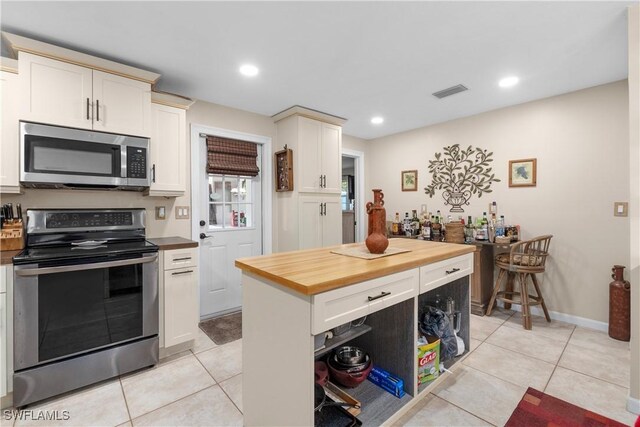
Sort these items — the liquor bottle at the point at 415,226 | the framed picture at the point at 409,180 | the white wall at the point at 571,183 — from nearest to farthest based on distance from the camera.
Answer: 1. the white wall at the point at 571,183
2. the liquor bottle at the point at 415,226
3. the framed picture at the point at 409,180

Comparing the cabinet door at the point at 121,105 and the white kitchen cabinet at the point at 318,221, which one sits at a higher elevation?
the cabinet door at the point at 121,105

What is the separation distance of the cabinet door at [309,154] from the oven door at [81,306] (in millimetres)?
1836

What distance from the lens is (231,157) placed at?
3.38 metres

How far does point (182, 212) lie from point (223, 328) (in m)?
1.27

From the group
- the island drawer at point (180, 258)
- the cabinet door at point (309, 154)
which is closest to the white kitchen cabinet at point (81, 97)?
the island drawer at point (180, 258)

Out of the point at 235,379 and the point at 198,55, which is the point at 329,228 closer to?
the point at 235,379

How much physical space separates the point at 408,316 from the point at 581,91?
3.12 meters

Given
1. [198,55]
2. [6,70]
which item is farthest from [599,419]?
[6,70]

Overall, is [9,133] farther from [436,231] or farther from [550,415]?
[436,231]

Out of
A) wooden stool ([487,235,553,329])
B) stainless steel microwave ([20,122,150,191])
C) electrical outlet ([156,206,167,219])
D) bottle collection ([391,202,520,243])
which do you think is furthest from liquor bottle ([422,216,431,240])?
stainless steel microwave ([20,122,150,191])

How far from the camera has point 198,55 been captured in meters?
2.24

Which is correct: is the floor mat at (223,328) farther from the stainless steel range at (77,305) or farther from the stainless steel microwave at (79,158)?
the stainless steel microwave at (79,158)
